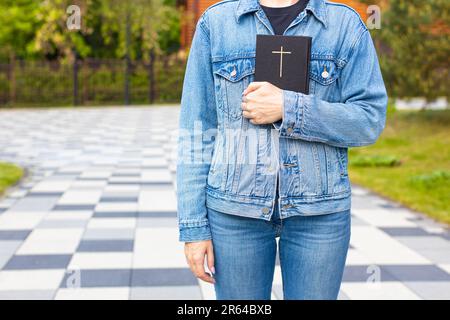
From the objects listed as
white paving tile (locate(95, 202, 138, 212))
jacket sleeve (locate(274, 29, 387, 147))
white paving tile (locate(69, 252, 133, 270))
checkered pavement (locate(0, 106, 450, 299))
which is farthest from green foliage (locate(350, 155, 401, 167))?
jacket sleeve (locate(274, 29, 387, 147))

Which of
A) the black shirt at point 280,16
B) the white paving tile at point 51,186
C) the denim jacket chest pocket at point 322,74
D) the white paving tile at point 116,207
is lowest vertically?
the white paving tile at point 51,186

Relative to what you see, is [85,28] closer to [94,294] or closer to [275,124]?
[94,294]

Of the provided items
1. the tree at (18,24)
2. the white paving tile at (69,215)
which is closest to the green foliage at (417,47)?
the white paving tile at (69,215)

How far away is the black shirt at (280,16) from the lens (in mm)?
1995

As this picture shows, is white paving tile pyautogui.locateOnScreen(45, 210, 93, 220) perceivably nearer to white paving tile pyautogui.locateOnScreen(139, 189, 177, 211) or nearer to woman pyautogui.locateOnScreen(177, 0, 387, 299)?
white paving tile pyautogui.locateOnScreen(139, 189, 177, 211)

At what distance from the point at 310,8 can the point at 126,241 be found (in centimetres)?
395

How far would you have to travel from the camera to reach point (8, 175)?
8.95 m

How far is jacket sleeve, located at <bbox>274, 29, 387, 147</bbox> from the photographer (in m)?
1.91

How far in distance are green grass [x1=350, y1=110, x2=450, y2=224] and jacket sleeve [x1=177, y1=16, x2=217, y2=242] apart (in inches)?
198

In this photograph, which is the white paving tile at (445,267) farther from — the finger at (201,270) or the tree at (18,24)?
the tree at (18,24)

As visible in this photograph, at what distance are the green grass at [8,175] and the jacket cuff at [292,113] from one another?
657cm

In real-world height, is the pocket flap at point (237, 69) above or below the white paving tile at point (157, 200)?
above

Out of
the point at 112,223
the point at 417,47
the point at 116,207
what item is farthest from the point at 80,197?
→ the point at 417,47

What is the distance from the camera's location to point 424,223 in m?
6.56
